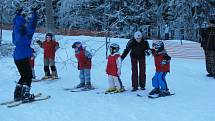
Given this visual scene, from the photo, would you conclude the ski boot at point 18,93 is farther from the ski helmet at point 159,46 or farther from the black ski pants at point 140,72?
the ski helmet at point 159,46

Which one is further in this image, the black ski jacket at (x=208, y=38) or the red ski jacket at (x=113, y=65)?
the black ski jacket at (x=208, y=38)

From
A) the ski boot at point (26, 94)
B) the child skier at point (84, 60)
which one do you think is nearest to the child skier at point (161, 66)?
the child skier at point (84, 60)

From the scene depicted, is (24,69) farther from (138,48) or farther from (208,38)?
(208,38)

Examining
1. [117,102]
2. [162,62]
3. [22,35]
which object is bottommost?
[117,102]

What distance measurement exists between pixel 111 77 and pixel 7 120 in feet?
10.7

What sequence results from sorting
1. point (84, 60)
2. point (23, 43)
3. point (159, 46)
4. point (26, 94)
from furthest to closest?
point (84, 60) → point (159, 46) → point (26, 94) → point (23, 43)

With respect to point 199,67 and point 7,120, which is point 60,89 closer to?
point 7,120

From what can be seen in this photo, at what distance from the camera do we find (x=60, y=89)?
1122 cm

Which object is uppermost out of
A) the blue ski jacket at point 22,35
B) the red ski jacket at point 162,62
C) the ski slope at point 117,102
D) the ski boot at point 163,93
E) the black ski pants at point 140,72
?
the blue ski jacket at point 22,35

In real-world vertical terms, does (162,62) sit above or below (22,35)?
below

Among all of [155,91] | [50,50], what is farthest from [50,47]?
[155,91]

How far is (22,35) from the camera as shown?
9.32 meters

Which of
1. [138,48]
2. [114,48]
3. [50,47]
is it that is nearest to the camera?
[114,48]

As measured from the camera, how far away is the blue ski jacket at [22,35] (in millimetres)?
9273
